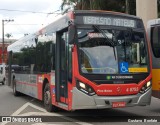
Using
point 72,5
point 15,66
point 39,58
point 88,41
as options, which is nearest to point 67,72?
point 88,41

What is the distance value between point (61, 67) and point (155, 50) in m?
3.35

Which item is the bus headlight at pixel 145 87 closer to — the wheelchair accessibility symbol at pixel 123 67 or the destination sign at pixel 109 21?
→ the wheelchair accessibility symbol at pixel 123 67

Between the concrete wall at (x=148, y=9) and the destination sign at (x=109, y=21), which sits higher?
the concrete wall at (x=148, y=9)

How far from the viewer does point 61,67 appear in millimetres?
12469

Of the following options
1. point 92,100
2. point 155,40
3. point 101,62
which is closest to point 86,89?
point 92,100

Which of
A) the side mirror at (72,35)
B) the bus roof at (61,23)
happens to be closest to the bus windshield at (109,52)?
the side mirror at (72,35)

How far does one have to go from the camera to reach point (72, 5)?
1597 inches

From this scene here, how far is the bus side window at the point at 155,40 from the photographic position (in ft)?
43.5

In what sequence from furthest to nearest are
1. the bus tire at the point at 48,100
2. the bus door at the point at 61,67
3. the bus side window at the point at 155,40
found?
the bus tire at the point at 48,100 → the bus side window at the point at 155,40 → the bus door at the point at 61,67

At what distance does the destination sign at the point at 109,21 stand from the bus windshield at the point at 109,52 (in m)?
0.20

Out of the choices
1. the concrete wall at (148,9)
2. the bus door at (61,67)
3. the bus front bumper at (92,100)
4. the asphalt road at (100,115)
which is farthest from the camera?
the concrete wall at (148,9)

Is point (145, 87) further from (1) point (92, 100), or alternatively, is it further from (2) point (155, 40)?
(2) point (155, 40)

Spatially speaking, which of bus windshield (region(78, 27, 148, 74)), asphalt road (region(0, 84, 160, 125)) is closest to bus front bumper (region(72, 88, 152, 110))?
asphalt road (region(0, 84, 160, 125))

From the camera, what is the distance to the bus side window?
13.3 metres
